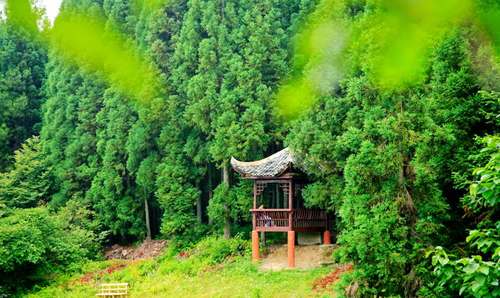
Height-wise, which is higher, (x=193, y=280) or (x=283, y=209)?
(x=283, y=209)

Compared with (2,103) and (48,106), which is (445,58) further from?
(2,103)

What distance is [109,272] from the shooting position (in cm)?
1916

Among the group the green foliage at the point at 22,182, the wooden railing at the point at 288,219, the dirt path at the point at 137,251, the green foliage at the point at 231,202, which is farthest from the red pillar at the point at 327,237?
the green foliage at the point at 22,182

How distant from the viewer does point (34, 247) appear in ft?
56.0

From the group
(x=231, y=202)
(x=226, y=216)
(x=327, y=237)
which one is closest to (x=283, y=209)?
(x=327, y=237)

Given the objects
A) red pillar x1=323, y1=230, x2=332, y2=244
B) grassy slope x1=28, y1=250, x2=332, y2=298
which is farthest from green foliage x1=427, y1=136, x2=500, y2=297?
red pillar x1=323, y1=230, x2=332, y2=244

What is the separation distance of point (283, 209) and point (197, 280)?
11.0ft

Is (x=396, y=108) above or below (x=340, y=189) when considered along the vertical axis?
above

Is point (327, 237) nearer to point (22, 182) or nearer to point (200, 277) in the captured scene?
point (200, 277)

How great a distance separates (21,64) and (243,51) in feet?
45.3

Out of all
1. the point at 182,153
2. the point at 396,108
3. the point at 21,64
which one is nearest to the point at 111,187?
the point at 182,153

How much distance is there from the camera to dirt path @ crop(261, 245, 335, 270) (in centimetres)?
1648

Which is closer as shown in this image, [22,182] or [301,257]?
[301,257]

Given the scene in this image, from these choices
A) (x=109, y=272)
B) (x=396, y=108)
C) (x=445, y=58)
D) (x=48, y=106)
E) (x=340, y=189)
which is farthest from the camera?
(x=48, y=106)
